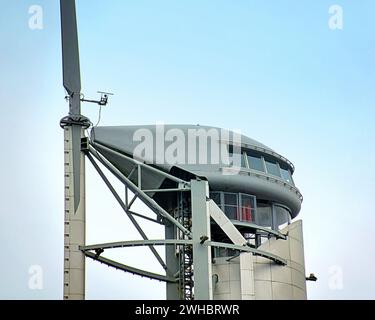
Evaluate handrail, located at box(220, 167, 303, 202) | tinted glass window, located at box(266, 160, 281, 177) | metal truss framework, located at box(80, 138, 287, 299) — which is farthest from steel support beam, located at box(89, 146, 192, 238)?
tinted glass window, located at box(266, 160, 281, 177)

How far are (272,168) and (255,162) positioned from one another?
2.28 m

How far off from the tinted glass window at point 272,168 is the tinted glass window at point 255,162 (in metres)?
0.95

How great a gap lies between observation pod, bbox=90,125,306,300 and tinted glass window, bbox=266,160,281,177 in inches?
4.4

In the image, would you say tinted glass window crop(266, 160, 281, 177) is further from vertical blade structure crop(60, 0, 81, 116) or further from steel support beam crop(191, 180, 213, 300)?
vertical blade structure crop(60, 0, 81, 116)

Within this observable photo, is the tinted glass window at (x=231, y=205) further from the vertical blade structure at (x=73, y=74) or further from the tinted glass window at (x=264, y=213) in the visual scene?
the vertical blade structure at (x=73, y=74)

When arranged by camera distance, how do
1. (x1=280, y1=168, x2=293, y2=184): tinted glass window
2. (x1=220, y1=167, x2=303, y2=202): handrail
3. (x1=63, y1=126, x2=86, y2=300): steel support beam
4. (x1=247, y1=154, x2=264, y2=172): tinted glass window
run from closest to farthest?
(x1=63, y1=126, x2=86, y2=300): steel support beam, (x1=220, y1=167, x2=303, y2=202): handrail, (x1=247, y1=154, x2=264, y2=172): tinted glass window, (x1=280, y1=168, x2=293, y2=184): tinted glass window

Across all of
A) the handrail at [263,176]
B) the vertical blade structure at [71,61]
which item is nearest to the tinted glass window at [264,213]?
the handrail at [263,176]

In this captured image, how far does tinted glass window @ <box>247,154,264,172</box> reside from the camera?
76312 mm

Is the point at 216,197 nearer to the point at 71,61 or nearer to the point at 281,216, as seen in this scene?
the point at 281,216

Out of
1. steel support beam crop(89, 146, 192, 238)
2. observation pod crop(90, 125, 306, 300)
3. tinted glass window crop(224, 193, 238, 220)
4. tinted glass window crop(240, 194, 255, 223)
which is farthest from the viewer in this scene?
tinted glass window crop(240, 194, 255, 223)

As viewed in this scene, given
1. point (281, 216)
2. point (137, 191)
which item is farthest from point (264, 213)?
point (137, 191)

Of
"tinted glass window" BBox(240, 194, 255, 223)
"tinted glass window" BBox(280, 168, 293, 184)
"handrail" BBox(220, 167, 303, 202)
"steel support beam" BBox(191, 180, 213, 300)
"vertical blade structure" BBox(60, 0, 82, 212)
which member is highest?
"vertical blade structure" BBox(60, 0, 82, 212)

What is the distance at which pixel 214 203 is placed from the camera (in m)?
69.3

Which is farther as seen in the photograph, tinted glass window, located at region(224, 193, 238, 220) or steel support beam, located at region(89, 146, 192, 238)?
tinted glass window, located at region(224, 193, 238, 220)
